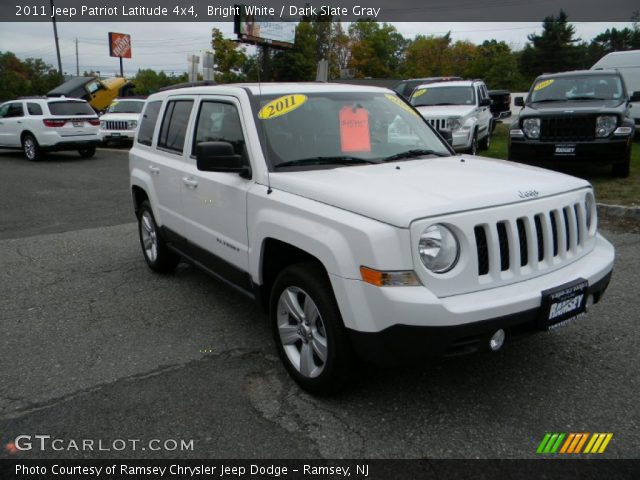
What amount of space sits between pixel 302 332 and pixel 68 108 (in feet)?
49.8

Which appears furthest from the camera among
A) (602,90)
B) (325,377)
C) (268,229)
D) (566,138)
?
(602,90)

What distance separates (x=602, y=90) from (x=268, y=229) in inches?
361

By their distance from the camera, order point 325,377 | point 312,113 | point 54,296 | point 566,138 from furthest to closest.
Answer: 1. point 566,138
2. point 54,296
3. point 312,113
4. point 325,377

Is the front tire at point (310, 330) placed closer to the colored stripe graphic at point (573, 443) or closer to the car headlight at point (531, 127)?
the colored stripe graphic at point (573, 443)

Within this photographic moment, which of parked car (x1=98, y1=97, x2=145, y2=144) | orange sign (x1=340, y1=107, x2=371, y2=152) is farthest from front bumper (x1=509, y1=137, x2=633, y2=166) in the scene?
parked car (x1=98, y1=97, x2=145, y2=144)

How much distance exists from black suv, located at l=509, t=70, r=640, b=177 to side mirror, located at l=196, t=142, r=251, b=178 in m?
7.21

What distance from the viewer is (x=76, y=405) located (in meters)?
3.27

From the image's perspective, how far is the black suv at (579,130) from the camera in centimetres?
896

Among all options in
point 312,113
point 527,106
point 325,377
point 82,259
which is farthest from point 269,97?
point 527,106

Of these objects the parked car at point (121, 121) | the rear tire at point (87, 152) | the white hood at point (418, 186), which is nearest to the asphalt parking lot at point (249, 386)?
the white hood at point (418, 186)

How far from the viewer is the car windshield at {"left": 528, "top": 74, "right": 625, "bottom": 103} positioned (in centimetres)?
1010

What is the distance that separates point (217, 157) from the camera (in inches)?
137

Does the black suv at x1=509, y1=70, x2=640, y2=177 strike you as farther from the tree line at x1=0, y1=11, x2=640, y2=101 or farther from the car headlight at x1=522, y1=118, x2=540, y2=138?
the tree line at x1=0, y1=11, x2=640, y2=101
